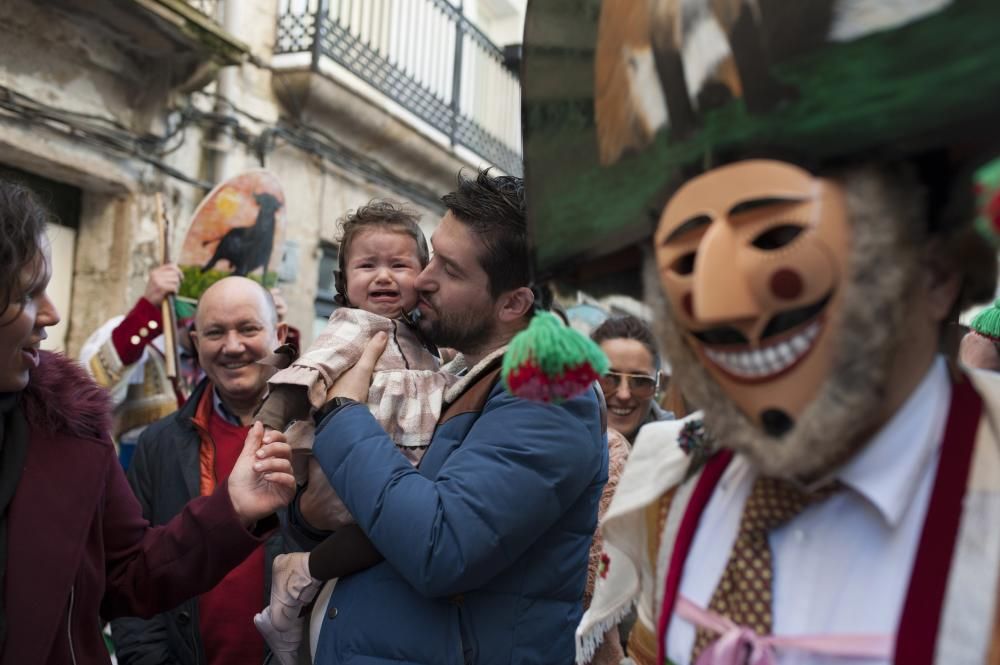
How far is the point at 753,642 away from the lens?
3.51 ft

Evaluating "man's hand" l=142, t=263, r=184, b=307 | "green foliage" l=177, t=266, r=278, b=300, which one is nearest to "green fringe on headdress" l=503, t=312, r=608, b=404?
"man's hand" l=142, t=263, r=184, b=307

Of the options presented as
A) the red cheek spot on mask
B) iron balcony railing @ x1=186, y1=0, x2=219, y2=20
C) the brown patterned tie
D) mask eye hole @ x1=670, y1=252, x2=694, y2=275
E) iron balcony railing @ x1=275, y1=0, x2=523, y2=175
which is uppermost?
iron balcony railing @ x1=275, y1=0, x2=523, y2=175

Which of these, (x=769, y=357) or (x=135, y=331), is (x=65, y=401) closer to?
(x=769, y=357)

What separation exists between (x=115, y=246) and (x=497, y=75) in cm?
587

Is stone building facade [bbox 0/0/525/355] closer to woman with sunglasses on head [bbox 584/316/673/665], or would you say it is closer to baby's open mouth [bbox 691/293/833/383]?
woman with sunglasses on head [bbox 584/316/673/665]

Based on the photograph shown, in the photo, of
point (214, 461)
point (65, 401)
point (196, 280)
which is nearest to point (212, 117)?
point (196, 280)

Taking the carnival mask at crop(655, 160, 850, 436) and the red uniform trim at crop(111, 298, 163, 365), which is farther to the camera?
the red uniform trim at crop(111, 298, 163, 365)

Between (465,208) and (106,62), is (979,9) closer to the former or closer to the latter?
(465,208)

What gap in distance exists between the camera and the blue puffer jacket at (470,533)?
161 centimetres

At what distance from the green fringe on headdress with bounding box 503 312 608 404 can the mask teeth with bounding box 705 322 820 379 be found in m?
0.25

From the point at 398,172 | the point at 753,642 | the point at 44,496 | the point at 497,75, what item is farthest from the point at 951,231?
the point at 497,75

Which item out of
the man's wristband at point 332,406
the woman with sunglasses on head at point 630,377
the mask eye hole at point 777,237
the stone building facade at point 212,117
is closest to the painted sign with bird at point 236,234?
the stone building facade at point 212,117

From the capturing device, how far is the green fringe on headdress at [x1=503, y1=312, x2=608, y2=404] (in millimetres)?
1242

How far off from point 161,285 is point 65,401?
1.91 metres
